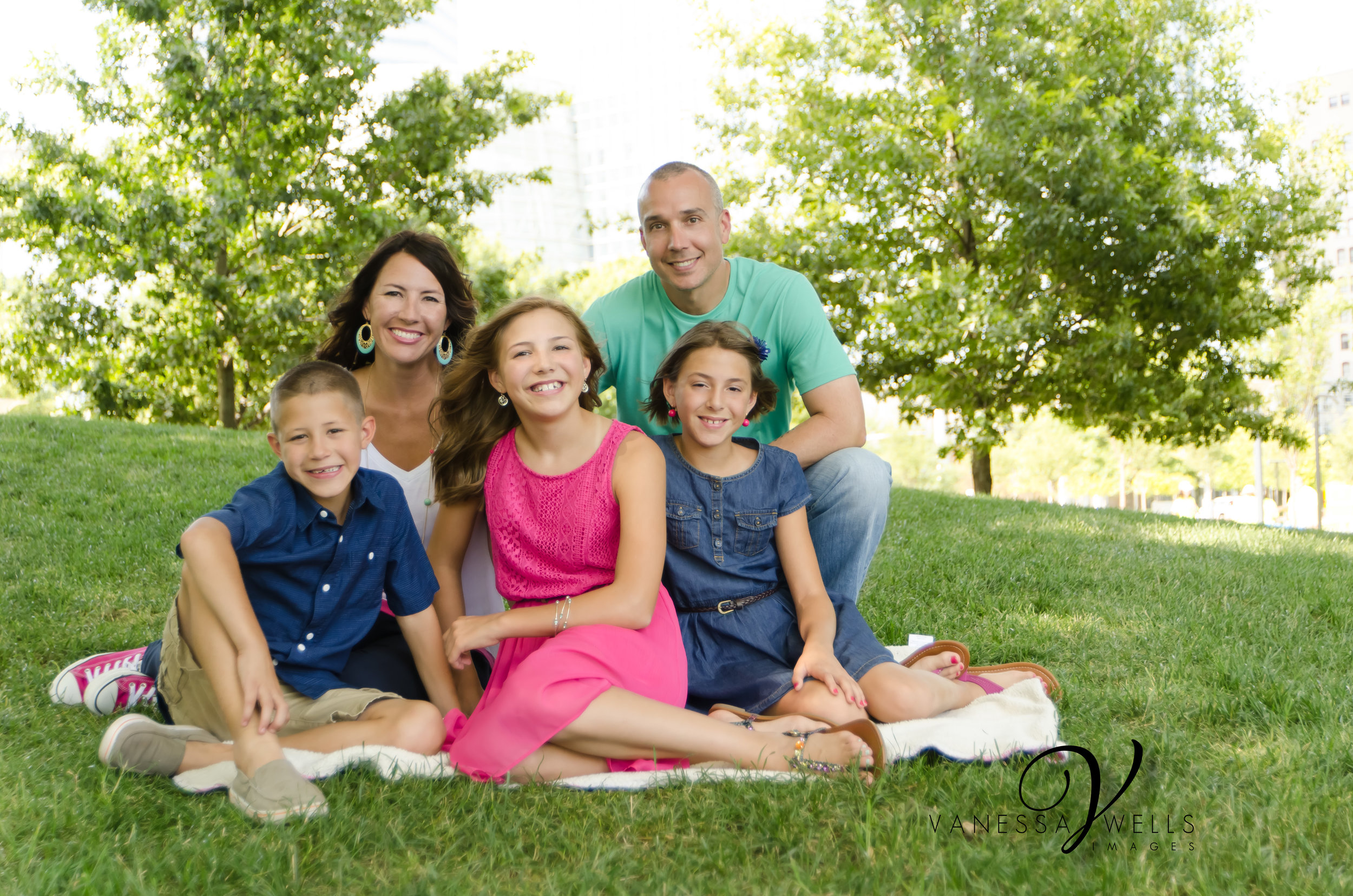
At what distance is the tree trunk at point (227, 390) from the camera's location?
14703mm

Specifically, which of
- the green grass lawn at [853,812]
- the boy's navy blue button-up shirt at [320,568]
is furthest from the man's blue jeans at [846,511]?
the boy's navy blue button-up shirt at [320,568]

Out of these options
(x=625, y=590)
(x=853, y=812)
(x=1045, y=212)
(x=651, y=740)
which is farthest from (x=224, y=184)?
(x=853, y=812)

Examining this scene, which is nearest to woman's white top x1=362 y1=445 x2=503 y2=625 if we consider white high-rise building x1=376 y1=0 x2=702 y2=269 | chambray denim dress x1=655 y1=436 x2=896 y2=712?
chambray denim dress x1=655 y1=436 x2=896 y2=712

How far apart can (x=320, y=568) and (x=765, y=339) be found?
1761 mm

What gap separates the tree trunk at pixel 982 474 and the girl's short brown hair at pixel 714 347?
1028cm

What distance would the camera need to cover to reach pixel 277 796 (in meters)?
2.19

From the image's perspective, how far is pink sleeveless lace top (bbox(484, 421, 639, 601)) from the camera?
2855mm

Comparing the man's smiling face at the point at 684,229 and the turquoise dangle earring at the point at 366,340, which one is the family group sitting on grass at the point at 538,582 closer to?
the man's smiling face at the point at 684,229

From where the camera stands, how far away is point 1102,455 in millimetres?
36281

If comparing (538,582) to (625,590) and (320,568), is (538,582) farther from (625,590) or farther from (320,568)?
(320,568)

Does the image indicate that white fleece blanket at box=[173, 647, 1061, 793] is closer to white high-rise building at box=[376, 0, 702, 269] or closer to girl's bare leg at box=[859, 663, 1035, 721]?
girl's bare leg at box=[859, 663, 1035, 721]

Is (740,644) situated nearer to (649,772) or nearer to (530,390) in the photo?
(649,772)

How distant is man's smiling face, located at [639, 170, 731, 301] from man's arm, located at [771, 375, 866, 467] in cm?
60

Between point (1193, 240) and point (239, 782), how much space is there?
11600mm
